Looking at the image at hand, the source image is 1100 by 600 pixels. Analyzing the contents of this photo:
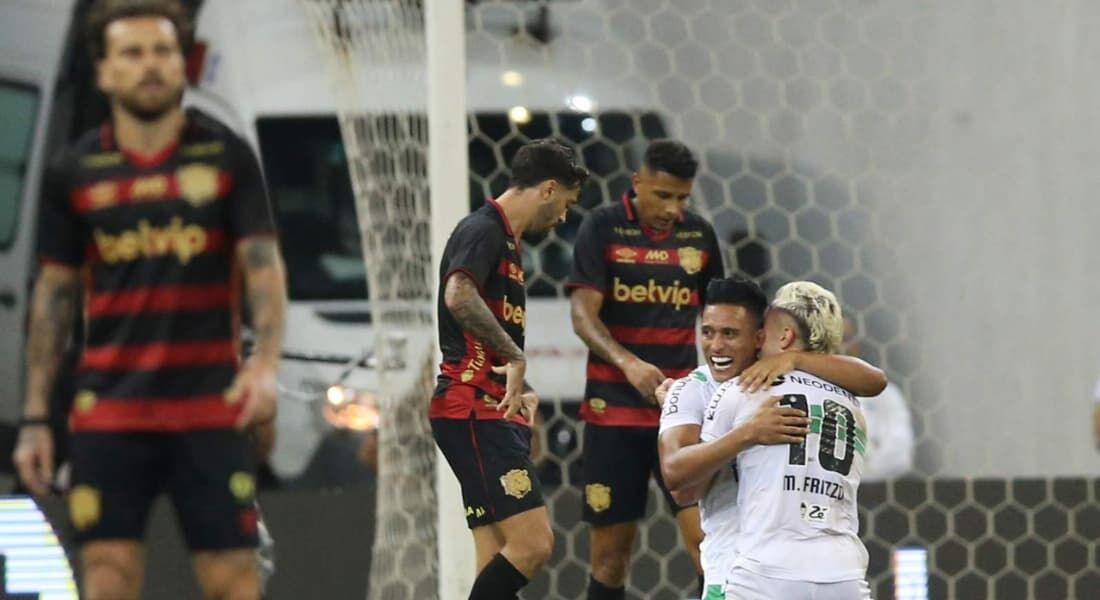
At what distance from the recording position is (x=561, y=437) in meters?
6.46

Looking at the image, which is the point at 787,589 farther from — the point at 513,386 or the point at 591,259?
the point at 591,259

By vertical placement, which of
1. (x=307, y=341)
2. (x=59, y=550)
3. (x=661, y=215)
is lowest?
(x=59, y=550)

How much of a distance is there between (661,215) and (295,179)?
2.54 metres

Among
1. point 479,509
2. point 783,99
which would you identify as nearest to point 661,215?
point 479,509

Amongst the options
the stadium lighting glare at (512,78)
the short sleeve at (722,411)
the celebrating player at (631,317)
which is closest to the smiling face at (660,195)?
the celebrating player at (631,317)

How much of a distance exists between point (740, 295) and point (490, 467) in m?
0.85

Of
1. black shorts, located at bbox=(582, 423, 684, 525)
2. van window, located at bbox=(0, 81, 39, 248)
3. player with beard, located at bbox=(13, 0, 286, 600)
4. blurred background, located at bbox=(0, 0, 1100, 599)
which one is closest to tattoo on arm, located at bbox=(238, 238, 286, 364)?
player with beard, located at bbox=(13, 0, 286, 600)

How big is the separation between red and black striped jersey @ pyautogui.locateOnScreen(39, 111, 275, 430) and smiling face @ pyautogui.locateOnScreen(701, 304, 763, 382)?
1114 millimetres

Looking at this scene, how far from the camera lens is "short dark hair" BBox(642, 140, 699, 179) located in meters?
5.20

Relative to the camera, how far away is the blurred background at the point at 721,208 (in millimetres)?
5891

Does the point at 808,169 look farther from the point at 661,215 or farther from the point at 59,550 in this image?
the point at 59,550

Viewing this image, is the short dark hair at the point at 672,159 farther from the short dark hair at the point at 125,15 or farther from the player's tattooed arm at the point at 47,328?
the player's tattooed arm at the point at 47,328

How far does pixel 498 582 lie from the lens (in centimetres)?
455

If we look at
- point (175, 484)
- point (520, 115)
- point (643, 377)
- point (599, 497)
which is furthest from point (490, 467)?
point (520, 115)
